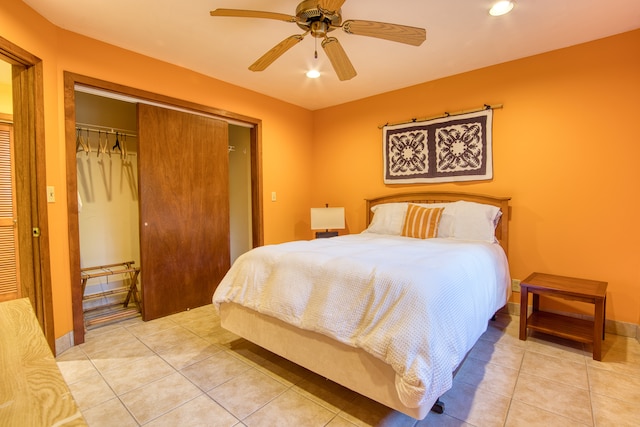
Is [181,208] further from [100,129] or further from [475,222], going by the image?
[475,222]

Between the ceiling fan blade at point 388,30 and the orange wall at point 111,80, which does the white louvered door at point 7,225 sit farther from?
the ceiling fan blade at point 388,30

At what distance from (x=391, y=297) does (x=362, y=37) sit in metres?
2.05

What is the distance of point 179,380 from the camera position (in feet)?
6.26

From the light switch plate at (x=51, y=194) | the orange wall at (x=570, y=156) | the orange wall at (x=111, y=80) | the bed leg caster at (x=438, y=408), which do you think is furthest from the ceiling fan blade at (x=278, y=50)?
the bed leg caster at (x=438, y=408)

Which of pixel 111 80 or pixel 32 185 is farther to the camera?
pixel 111 80

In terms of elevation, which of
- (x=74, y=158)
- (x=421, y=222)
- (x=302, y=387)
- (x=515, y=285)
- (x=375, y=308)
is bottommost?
(x=302, y=387)

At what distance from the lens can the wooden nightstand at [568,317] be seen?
2.07 m

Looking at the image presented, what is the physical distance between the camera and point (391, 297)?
1468 millimetres

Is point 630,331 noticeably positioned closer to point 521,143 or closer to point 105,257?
point 521,143

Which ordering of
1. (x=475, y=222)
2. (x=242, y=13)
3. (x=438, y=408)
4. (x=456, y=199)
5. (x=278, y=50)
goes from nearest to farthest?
1. (x=438, y=408)
2. (x=242, y=13)
3. (x=278, y=50)
4. (x=475, y=222)
5. (x=456, y=199)

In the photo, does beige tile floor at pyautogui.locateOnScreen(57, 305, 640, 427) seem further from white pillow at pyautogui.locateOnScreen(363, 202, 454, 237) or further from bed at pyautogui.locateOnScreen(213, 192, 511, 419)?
white pillow at pyautogui.locateOnScreen(363, 202, 454, 237)

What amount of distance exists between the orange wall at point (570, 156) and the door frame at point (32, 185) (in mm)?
3458

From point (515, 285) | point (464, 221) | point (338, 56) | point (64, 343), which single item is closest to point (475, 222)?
point (464, 221)

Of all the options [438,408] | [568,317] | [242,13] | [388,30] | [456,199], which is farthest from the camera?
[456,199]
